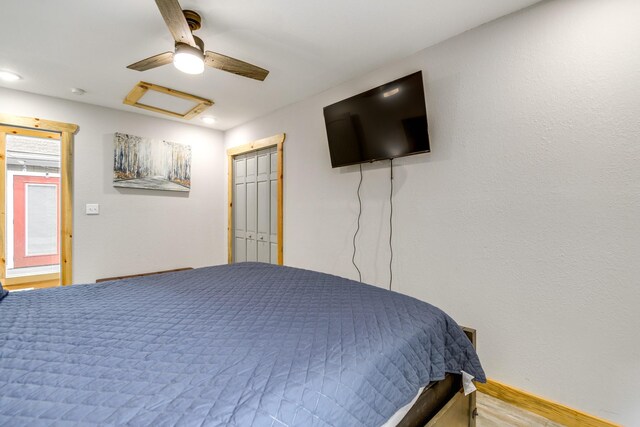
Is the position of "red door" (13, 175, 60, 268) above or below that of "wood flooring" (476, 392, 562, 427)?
above

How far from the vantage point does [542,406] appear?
65.8 inches

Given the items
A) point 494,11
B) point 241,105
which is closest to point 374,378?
point 494,11

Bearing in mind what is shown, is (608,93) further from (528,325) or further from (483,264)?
(528,325)

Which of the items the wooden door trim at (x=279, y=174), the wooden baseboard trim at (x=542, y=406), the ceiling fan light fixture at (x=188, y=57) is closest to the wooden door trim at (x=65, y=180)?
the wooden door trim at (x=279, y=174)

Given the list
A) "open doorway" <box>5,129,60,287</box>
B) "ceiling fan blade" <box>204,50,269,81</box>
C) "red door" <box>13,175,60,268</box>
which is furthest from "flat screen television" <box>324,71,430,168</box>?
"red door" <box>13,175,60,268</box>

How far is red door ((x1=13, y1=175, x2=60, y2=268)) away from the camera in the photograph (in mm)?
4555

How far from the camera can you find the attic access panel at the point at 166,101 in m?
2.85

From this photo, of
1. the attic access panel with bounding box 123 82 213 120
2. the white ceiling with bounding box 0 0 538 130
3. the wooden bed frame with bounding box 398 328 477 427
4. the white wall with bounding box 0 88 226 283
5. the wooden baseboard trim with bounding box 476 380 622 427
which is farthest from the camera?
the white wall with bounding box 0 88 226 283

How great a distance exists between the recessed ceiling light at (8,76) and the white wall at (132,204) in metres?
0.32

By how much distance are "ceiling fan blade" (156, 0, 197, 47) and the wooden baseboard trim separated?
9.33 feet

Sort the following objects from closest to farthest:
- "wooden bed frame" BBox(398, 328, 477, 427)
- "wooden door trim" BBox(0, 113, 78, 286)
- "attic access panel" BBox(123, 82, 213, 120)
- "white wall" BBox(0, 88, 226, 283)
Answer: "wooden bed frame" BBox(398, 328, 477, 427) → "attic access panel" BBox(123, 82, 213, 120) → "wooden door trim" BBox(0, 113, 78, 286) → "white wall" BBox(0, 88, 226, 283)

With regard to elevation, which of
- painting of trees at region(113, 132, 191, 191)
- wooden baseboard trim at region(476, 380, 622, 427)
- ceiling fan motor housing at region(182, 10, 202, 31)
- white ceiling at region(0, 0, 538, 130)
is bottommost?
wooden baseboard trim at region(476, 380, 622, 427)

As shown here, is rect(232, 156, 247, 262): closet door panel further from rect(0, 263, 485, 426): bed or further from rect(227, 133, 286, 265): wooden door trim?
rect(0, 263, 485, 426): bed

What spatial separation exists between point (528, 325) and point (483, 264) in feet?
1.38
